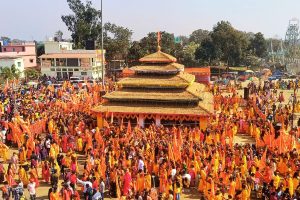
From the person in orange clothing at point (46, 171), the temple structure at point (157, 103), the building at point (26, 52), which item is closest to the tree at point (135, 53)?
the building at point (26, 52)

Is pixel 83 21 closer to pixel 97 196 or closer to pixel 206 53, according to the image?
pixel 206 53

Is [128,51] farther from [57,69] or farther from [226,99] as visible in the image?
[226,99]

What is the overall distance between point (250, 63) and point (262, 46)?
1525cm

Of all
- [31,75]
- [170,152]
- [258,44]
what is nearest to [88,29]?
[31,75]

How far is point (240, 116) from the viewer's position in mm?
27891

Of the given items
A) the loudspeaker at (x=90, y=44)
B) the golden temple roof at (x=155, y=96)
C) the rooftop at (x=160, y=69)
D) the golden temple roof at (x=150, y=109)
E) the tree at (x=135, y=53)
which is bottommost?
the golden temple roof at (x=150, y=109)

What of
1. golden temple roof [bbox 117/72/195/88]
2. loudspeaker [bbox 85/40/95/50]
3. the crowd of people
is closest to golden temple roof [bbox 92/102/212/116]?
the crowd of people

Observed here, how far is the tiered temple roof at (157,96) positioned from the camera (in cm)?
2516

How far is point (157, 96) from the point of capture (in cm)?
2566

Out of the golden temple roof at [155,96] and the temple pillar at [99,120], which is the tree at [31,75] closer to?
the temple pillar at [99,120]

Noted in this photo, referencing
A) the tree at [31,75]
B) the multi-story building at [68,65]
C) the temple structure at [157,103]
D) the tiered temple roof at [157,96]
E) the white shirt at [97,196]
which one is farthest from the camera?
the multi-story building at [68,65]

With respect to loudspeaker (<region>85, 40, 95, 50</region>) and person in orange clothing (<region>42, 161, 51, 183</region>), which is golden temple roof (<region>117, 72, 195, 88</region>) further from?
loudspeaker (<region>85, 40, 95, 50</region>)

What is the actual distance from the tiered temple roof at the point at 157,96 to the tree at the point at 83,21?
43.2 metres

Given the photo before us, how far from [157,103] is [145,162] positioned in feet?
27.0
